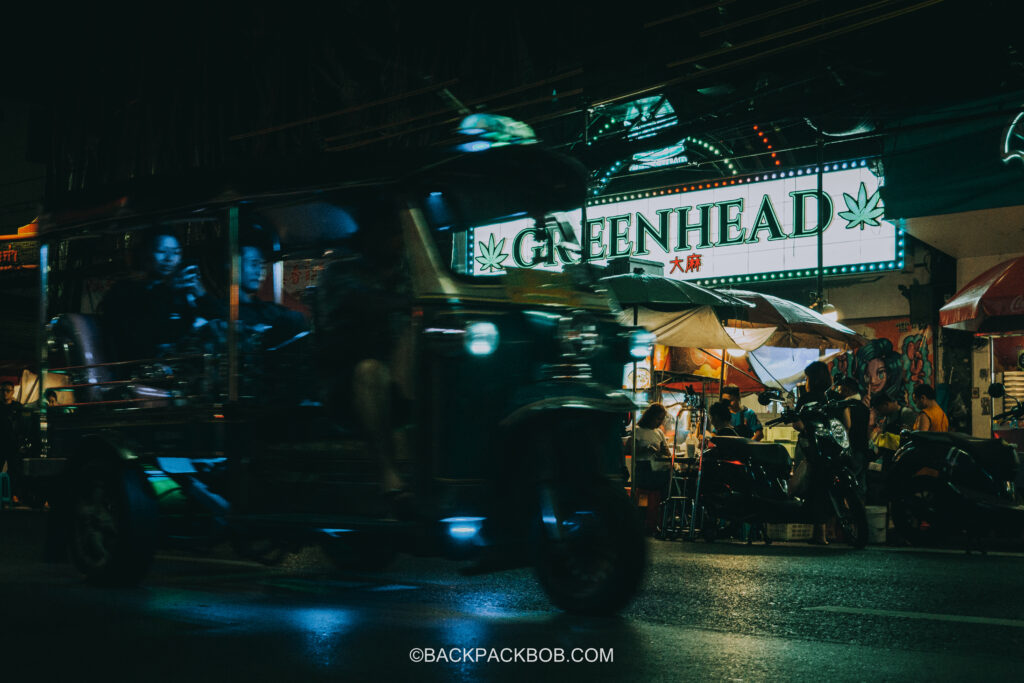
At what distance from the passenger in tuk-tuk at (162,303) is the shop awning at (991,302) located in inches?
384

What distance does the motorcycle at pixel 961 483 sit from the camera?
1052 cm

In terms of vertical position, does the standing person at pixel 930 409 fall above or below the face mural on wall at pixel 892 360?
below

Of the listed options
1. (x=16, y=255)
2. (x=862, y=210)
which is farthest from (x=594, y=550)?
(x=16, y=255)

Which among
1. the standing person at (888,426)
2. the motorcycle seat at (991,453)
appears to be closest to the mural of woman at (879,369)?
the standing person at (888,426)

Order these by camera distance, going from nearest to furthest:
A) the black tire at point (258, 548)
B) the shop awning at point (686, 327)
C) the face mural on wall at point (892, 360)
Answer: the black tire at point (258, 548) → the shop awning at point (686, 327) → the face mural on wall at point (892, 360)

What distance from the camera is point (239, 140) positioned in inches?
803

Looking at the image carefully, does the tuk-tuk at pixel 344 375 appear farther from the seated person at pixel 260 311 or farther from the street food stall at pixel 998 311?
the street food stall at pixel 998 311

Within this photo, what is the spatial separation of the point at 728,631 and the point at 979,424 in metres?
13.5

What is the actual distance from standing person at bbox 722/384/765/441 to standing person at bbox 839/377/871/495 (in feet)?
3.75

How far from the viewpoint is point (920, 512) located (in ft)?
36.3

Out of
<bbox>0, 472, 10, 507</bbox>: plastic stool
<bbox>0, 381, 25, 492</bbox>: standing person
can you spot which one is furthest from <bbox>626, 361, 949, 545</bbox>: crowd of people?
<bbox>0, 472, 10, 507</bbox>: plastic stool

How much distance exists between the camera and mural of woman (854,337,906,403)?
721 inches

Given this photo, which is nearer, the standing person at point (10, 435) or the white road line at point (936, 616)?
the white road line at point (936, 616)

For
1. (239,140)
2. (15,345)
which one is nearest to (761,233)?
(239,140)
